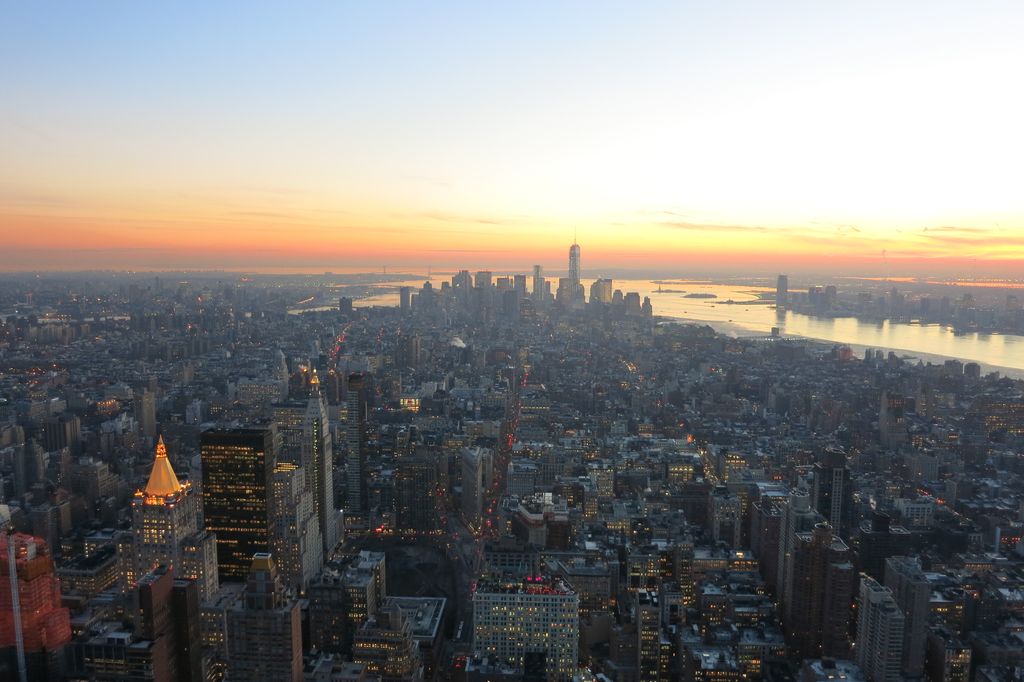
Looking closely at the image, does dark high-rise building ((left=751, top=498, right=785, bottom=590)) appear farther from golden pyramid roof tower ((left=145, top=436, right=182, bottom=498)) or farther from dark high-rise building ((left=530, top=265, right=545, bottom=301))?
dark high-rise building ((left=530, top=265, right=545, bottom=301))

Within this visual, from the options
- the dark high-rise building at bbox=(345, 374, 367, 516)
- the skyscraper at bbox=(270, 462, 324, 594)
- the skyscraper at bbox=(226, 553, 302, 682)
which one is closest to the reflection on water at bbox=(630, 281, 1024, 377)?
the dark high-rise building at bbox=(345, 374, 367, 516)

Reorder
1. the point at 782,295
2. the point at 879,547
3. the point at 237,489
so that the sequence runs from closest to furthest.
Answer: the point at 237,489
the point at 879,547
the point at 782,295

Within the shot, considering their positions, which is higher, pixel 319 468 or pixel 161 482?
pixel 161 482

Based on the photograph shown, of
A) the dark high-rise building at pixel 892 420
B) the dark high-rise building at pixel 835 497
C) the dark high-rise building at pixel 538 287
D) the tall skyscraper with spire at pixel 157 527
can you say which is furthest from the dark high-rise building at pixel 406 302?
the tall skyscraper with spire at pixel 157 527

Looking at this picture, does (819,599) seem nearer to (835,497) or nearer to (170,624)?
(835,497)

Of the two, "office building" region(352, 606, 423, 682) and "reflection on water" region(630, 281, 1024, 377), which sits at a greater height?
"reflection on water" region(630, 281, 1024, 377)

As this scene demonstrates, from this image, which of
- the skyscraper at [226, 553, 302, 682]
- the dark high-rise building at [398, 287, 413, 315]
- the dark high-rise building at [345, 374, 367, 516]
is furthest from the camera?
the dark high-rise building at [398, 287, 413, 315]

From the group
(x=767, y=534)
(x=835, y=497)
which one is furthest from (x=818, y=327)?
(x=767, y=534)
